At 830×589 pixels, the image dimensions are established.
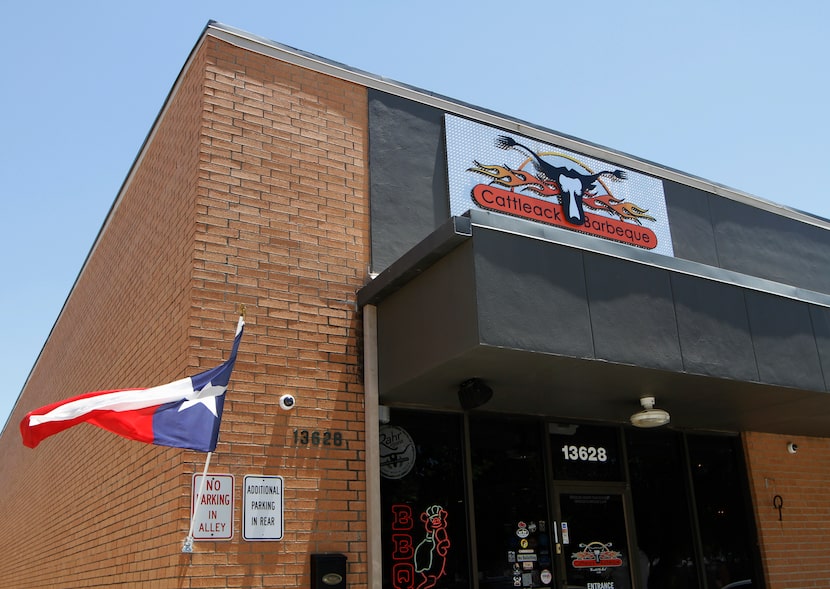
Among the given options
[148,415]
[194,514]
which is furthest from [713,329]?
[148,415]

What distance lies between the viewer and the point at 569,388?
24.5 feet

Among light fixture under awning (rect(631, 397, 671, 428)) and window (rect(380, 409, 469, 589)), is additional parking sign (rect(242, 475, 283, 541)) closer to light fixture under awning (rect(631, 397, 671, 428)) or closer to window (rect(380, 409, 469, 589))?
window (rect(380, 409, 469, 589))

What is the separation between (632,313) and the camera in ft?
22.4

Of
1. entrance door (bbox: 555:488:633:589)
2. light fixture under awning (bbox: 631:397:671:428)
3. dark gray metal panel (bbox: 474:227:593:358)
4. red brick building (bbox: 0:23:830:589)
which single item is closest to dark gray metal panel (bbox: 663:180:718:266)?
red brick building (bbox: 0:23:830:589)

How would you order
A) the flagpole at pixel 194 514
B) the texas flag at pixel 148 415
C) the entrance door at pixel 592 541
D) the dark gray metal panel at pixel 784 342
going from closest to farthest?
the texas flag at pixel 148 415 < the flagpole at pixel 194 514 < the dark gray metal panel at pixel 784 342 < the entrance door at pixel 592 541

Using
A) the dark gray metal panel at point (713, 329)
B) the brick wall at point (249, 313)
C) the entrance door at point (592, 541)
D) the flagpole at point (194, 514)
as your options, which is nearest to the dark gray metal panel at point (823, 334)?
the dark gray metal panel at point (713, 329)

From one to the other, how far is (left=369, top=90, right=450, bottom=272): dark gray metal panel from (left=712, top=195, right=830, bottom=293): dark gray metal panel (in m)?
4.48

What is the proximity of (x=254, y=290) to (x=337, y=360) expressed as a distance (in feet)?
3.18

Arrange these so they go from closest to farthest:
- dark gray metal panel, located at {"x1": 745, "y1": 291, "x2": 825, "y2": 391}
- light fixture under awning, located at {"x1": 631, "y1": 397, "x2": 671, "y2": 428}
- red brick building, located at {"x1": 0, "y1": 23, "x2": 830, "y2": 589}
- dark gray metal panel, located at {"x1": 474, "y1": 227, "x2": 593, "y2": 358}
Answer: dark gray metal panel, located at {"x1": 474, "y1": 227, "x2": 593, "y2": 358} < red brick building, located at {"x1": 0, "y1": 23, "x2": 830, "y2": 589} < dark gray metal panel, located at {"x1": 745, "y1": 291, "x2": 825, "y2": 391} < light fixture under awning, located at {"x1": 631, "y1": 397, "x2": 671, "y2": 428}

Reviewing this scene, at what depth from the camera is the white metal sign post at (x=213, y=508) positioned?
6113 mm

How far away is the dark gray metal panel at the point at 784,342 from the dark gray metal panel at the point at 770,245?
114 inches

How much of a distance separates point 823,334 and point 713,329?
5.44 ft

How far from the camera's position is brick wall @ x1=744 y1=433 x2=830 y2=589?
994 centimetres

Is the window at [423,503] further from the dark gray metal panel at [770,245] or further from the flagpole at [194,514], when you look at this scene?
the dark gray metal panel at [770,245]
